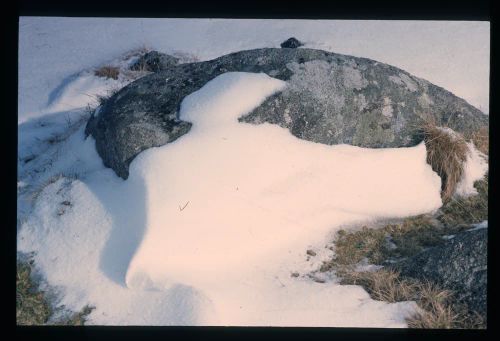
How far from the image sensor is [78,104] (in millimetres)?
6371

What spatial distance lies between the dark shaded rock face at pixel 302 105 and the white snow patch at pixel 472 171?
0.39 meters

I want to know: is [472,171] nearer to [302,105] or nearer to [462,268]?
[462,268]

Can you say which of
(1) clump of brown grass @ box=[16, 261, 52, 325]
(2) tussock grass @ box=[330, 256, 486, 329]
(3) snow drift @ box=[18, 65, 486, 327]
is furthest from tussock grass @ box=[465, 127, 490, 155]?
(1) clump of brown grass @ box=[16, 261, 52, 325]

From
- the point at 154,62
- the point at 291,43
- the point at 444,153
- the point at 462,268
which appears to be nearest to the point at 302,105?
the point at 444,153

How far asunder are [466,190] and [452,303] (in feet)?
5.23

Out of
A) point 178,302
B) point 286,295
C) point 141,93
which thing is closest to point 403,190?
point 286,295

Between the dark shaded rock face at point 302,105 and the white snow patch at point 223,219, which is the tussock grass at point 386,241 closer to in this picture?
the white snow patch at point 223,219

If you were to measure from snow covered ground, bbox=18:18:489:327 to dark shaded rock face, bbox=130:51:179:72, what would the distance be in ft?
7.81

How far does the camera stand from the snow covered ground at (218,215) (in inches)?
133

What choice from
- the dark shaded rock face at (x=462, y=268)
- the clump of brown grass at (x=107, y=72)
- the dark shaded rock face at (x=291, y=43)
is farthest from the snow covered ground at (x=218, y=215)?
the dark shaded rock face at (x=291, y=43)

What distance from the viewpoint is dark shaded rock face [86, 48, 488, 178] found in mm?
4207

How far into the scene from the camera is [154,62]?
7.22 metres

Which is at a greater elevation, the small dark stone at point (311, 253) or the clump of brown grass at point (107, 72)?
the clump of brown grass at point (107, 72)

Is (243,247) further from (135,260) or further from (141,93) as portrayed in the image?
(141,93)
